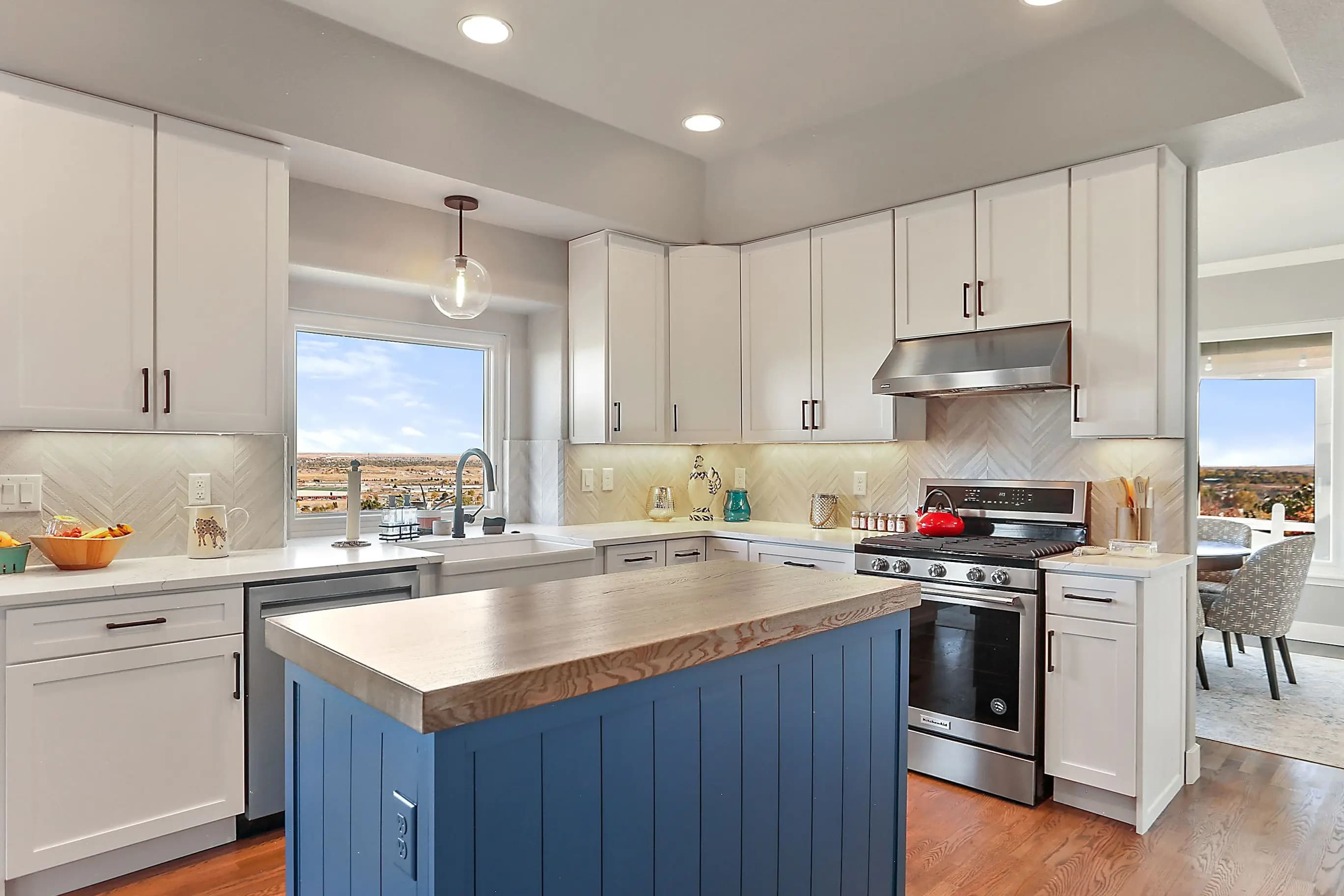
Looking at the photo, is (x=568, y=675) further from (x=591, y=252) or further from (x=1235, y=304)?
(x=1235, y=304)

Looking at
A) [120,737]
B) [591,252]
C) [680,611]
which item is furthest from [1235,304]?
[120,737]

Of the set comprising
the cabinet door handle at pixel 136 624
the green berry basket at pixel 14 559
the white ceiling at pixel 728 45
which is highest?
the white ceiling at pixel 728 45

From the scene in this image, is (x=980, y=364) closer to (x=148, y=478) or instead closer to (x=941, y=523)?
(x=941, y=523)

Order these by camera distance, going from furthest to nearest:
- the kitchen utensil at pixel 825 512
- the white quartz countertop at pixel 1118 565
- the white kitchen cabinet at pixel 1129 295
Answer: the kitchen utensil at pixel 825 512
the white kitchen cabinet at pixel 1129 295
the white quartz countertop at pixel 1118 565

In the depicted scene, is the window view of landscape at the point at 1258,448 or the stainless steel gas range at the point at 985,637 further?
the window view of landscape at the point at 1258,448

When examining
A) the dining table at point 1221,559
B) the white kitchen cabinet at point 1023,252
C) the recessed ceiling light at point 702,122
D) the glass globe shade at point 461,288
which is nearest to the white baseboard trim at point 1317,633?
the dining table at point 1221,559

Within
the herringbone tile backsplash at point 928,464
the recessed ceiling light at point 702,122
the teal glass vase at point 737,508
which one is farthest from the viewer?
the teal glass vase at point 737,508

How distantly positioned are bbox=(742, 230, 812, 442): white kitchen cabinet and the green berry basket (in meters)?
3.02

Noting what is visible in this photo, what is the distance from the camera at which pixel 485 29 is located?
113 inches

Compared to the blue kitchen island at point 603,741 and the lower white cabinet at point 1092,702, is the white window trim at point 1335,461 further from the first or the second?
the blue kitchen island at point 603,741

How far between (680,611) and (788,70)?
97.8 inches

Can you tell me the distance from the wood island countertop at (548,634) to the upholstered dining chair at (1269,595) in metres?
3.42

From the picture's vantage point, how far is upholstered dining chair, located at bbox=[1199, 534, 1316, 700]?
13.8 feet

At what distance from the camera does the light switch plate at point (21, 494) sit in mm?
2570
